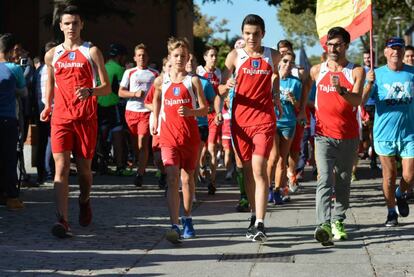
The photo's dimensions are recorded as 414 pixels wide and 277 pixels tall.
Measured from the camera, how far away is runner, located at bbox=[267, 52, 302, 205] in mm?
12805

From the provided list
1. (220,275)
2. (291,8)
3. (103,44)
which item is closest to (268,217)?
(220,275)

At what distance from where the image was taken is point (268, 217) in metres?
11.4

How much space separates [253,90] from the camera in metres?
9.68

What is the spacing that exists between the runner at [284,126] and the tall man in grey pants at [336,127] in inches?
116

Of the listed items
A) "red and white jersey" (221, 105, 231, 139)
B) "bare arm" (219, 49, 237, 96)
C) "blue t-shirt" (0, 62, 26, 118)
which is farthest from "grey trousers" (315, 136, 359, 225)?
"red and white jersey" (221, 105, 231, 139)

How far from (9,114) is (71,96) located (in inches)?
86.9

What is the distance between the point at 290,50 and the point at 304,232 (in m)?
3.77

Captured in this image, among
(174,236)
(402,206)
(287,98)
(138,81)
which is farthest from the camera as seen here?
(138,81)

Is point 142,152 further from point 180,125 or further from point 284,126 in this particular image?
point 180,125

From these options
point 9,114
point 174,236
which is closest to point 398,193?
point 174,236

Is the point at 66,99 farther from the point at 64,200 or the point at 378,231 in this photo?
the point at 378,231

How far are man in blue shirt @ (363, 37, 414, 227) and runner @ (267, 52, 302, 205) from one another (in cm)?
228

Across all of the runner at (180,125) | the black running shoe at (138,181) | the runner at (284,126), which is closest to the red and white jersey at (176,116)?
the runner at (180,125)

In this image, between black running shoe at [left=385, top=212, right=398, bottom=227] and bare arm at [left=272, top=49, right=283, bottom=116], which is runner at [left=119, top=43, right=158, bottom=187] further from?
black running shoe at [left=385, top=212, right=398, bottom=227]
